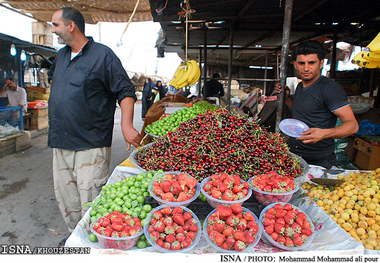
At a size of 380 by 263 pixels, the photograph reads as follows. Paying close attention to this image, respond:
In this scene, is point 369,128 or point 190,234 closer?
point 190,234

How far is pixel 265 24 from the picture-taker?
209 inches

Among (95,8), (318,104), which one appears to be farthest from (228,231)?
(95,8)

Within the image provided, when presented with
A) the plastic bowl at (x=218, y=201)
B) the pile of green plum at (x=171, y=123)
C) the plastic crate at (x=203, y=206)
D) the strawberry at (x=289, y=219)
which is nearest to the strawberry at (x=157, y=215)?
the plastic crate at (x=203, y=206)

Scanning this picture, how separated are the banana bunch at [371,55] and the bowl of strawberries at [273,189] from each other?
4.93 ft

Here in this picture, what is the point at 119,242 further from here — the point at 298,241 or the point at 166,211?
the point at 298,241

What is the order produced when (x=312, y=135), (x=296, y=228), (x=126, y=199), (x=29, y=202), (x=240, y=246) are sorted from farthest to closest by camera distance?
(x=29, y=202) → (x=312, y=135) → (x=126, y=199) → (x=296, y=228) → (x=240, y=246)

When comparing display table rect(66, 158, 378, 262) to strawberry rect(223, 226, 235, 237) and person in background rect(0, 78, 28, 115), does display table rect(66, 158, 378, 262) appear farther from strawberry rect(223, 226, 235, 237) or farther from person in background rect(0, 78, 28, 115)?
person in background rect(0, 78, 28, 115)

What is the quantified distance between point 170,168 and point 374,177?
1765mm

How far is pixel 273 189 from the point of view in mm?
1555

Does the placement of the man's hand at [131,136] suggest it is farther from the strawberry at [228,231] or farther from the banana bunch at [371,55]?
the banana bunch at [371,55]

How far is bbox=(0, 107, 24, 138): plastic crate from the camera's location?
5988mm

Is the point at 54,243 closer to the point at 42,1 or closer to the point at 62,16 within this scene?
the point at 62,16

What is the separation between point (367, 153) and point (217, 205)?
14.4 ft

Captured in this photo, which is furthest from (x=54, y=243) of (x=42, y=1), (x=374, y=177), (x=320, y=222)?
(x=42, y=1)
